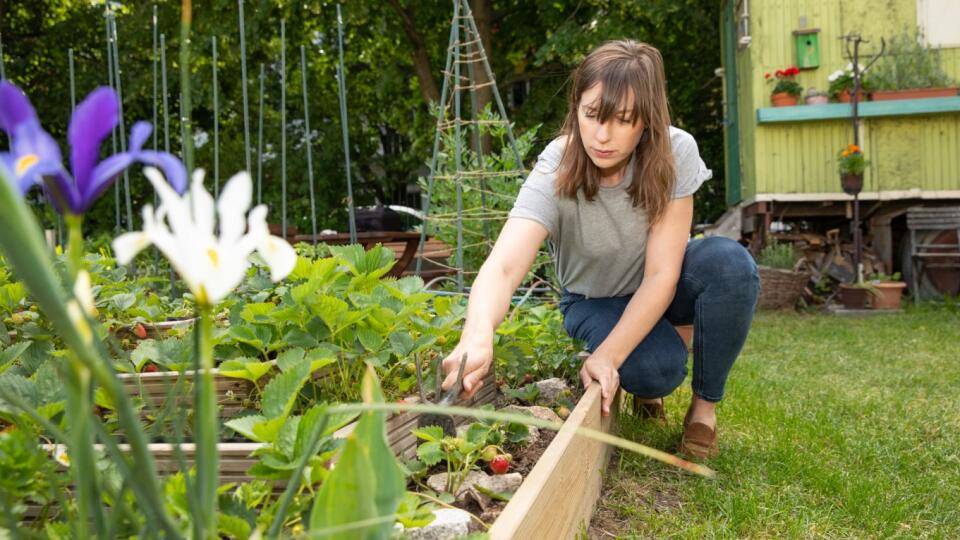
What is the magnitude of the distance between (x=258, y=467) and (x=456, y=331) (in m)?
1.07

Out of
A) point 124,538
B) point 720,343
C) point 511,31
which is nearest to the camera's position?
point 124,538

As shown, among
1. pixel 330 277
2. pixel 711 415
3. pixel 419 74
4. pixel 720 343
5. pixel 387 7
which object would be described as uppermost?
pixel 387 7

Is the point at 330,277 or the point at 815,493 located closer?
the point at 330,277

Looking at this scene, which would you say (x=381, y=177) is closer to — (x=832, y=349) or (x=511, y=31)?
(x=511, y=31)

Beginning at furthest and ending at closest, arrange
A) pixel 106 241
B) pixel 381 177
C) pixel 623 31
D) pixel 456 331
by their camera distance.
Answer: pixel 381 177 → pixel 623 31 → pixel 106 241 → pixel 456 331

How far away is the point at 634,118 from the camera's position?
2023 millimetres

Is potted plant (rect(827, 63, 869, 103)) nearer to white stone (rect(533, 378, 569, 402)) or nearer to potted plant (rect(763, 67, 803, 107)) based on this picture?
potted plant (rect(763, 67, 803, 107))

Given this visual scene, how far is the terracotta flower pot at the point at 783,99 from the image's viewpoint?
741 centimetres

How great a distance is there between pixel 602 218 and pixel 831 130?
5.85m

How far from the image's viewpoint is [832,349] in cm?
481

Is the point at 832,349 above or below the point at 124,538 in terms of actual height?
below

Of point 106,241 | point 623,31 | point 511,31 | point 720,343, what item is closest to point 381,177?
point 511,31

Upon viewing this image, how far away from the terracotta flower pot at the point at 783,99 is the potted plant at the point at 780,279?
4.13 feet

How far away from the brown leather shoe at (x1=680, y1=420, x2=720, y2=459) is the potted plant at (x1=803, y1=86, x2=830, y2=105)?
19.2 feet
